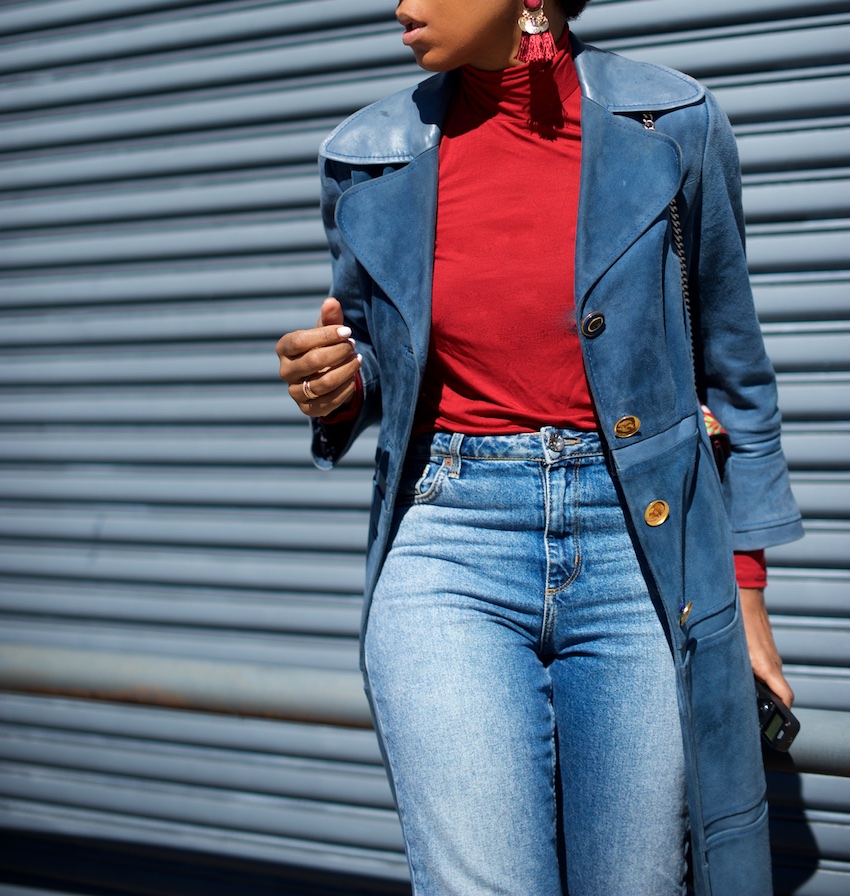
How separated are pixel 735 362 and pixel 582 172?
47 cm

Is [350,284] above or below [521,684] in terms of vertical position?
above

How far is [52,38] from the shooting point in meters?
3.69

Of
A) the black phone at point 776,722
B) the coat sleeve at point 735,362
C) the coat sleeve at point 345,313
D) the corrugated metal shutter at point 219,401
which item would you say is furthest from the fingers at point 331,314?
the corrugated metal shutter at point 219,401

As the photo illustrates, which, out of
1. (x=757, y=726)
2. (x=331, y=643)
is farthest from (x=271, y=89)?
(x=757, y=726)

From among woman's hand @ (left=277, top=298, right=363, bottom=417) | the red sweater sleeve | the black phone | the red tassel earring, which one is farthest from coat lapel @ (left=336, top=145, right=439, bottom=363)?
the black phone

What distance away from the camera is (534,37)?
161 centimetres

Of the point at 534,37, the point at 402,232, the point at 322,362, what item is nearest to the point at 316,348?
the point at 322,362

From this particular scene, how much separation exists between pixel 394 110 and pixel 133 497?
237cm

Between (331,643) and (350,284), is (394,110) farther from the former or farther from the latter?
(331,643)

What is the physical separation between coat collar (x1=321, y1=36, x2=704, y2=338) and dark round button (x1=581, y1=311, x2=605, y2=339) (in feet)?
0.07

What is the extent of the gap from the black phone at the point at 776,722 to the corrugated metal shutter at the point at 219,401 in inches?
47.8

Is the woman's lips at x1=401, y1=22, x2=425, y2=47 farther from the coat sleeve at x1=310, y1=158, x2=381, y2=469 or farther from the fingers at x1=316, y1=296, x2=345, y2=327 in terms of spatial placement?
the fingers at x1=316, y1=296, x2=345, y2=327

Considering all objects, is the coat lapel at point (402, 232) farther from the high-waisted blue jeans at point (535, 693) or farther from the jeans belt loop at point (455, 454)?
the high-waisted blue jeans at point (535, 693)

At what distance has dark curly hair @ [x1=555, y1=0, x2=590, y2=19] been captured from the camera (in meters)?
1.69
